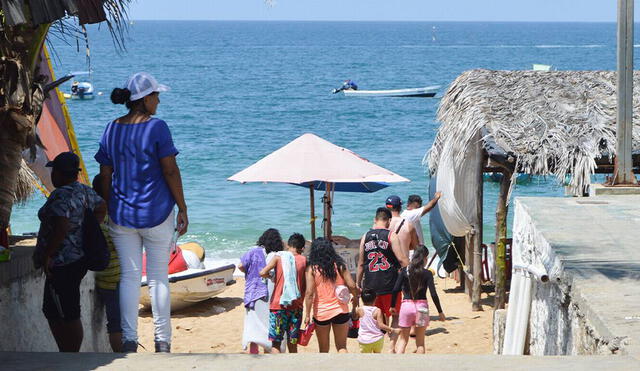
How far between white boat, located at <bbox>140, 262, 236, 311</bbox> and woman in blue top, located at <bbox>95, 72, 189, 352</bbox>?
602 cm

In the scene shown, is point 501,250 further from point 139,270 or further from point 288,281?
point 139,270

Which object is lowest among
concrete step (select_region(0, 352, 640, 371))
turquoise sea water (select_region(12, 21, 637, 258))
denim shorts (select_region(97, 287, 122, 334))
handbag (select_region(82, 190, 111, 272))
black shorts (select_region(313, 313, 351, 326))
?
turquoise sea water (select_region(12, 21, 637, 258))

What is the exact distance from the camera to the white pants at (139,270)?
5.14 metres

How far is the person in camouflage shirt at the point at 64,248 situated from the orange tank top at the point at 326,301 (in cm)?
264

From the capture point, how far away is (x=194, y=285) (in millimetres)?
11516

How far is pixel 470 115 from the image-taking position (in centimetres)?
1053

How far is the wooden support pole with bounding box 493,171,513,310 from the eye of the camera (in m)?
10.3

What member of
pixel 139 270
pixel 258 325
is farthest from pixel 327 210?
pixel 139 270

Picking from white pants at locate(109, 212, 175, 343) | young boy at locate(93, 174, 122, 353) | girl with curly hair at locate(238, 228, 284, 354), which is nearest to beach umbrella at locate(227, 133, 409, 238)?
girl with curly hair at locate(238, 228, 284, 354)

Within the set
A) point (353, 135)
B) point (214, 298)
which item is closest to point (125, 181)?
point (214, 298)

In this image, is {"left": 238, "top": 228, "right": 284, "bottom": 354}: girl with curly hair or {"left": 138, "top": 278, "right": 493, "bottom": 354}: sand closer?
{"left": 238, "top": 228, "right": 284, "bottom": 354}: girl with curly hair

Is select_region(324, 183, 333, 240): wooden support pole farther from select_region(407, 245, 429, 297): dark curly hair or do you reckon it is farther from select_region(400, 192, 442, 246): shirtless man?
select_region(407, 245, 429, 297): dark curly hair

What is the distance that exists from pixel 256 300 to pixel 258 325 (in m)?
0.21

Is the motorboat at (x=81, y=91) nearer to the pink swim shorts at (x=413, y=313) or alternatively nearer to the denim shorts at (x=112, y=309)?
the pink swim shorts at (x=413, y=313)
